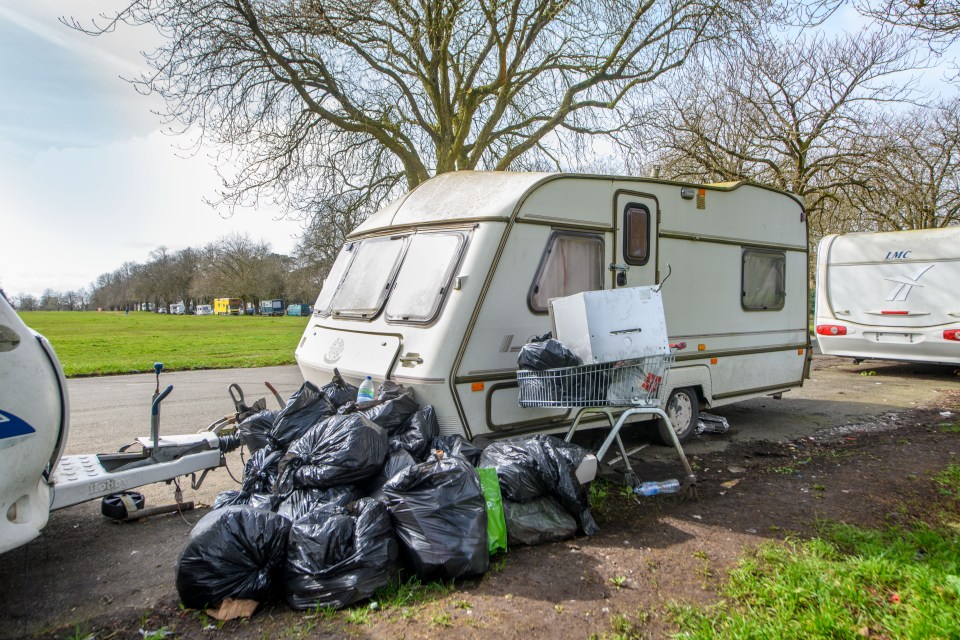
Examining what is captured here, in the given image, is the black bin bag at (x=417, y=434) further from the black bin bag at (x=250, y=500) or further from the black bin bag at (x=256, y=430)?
Answer: the black bin bag at (x=256, y=430)

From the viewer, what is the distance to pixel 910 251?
1116 cm

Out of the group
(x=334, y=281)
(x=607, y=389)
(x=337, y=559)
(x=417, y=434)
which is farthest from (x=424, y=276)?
(x=337, y=559)

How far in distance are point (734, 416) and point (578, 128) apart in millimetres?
9321

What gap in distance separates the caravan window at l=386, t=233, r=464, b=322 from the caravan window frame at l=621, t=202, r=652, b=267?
172 centimetres

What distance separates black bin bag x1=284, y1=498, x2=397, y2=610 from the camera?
2988mm

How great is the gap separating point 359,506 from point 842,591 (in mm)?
2501

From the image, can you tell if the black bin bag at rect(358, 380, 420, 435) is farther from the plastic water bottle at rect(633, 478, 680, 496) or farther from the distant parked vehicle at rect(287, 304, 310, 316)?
the distant parked vehicle at rect(287, 304, 310, 316)

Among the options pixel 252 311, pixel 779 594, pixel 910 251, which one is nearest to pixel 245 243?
pixel 252 311

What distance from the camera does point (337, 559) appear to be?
307 centimetres

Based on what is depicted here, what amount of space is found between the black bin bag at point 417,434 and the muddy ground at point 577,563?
2.94 ft

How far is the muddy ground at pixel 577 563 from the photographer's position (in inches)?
112

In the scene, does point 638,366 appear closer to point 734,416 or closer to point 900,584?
point 900,584

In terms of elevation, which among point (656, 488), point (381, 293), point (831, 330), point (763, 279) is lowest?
point (656, 488)

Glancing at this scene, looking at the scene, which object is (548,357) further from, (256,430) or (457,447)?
(256,430)
